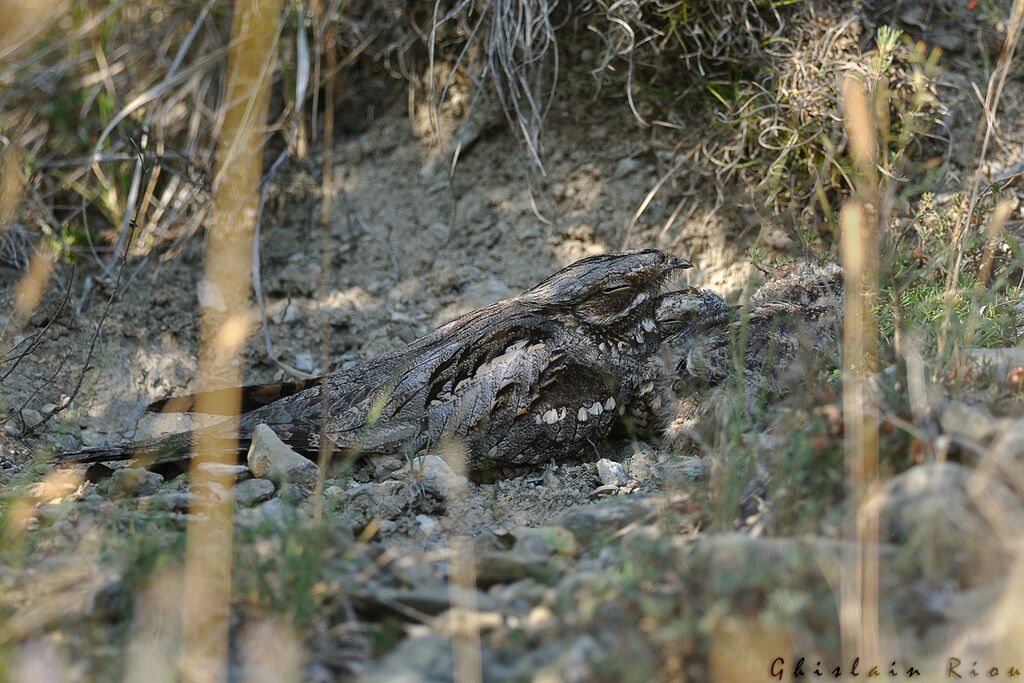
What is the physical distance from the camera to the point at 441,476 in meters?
2.59

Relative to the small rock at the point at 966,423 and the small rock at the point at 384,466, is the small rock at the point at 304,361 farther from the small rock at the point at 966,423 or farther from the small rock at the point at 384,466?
the small rock at the point at 966,423

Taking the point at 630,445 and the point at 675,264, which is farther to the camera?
the point at 675,264

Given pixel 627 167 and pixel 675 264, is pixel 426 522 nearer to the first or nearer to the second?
pixel 675 264

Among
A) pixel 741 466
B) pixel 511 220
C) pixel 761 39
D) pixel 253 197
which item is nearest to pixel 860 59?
pixel 761 39

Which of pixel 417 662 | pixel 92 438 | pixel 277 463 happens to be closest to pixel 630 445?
pixel 277 463

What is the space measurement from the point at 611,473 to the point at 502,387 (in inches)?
19.1

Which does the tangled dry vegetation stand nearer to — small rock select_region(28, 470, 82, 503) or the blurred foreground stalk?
small rock select_region(28, 470, 82, 503)

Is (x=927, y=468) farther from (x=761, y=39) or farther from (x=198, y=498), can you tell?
(x=761, y=39)

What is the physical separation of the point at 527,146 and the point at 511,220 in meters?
0.39

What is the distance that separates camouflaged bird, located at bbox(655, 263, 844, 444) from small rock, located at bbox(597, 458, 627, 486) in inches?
10.4

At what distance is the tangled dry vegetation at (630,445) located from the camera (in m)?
1.51

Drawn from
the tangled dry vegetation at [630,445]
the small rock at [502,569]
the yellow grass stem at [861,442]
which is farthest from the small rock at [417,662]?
A: the yellow grass stem at [861,442]

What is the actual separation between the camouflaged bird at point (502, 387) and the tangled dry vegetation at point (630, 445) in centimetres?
14

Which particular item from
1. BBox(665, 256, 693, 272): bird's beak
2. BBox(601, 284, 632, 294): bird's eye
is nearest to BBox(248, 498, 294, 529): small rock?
BBox(601, 284, 632, 294): bird's eye
